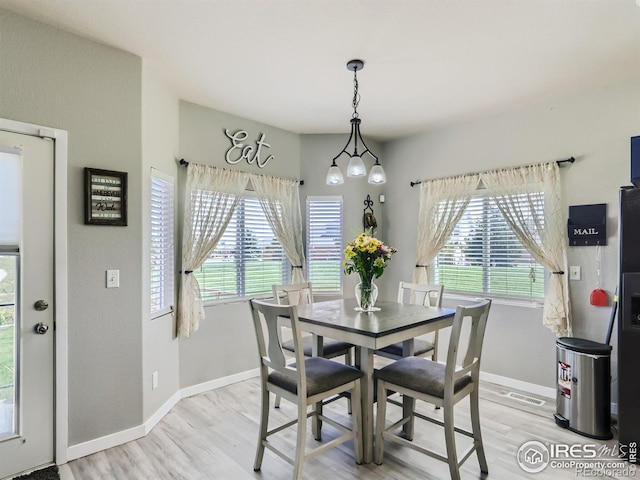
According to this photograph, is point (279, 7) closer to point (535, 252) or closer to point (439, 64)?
point (439, 64)

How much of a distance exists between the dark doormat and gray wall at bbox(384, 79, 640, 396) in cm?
379

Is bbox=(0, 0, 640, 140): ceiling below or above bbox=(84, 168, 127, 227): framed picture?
above

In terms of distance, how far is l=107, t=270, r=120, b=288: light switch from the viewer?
2584 mm

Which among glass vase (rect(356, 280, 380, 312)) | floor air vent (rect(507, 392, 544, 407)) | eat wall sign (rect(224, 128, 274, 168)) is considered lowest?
floor air vent (rect(507, 392, 544, 407))

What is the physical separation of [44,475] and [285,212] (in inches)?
117

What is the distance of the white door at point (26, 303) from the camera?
2193mm

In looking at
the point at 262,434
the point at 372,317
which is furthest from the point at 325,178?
the point at 262,434

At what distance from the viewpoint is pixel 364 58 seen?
267 centimetres

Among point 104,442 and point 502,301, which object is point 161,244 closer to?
point 104,442

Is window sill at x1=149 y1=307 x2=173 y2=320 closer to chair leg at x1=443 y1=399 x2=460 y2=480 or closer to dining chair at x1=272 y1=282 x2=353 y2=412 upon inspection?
dining chair at x1=272 y1=282 x2=353 y2=412

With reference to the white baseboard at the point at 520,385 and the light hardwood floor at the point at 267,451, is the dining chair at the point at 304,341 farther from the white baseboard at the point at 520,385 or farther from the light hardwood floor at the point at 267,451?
the white baseboard at the point at 520,385

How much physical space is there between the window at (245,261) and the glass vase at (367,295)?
5.22ft

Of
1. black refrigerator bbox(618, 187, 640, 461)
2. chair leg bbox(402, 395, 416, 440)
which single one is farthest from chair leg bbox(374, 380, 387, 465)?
black refrigerator bbox(618, 187, 640, 461)

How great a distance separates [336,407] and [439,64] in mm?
2964
